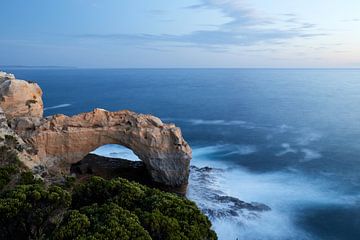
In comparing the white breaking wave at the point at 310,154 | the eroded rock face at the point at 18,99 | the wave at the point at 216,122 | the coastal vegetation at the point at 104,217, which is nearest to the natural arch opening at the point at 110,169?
the eroded rock face at the point at 18,99

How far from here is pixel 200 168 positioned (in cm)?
4384

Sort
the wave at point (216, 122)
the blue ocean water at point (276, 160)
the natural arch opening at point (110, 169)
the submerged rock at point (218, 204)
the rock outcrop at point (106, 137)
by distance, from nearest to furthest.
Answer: the blue ocean water at point (276, 160) < the submerged rock at point (218, 204) < the rock outcrop at point (106, 137) < the natural arch opening at point (110, 169) < the wave at point (216, 122)

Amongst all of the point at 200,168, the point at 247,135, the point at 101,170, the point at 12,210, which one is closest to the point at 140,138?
the point at 101,170

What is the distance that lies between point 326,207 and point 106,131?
823 inches

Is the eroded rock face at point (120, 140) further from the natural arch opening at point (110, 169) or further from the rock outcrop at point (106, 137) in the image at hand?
the natural arch opening at point (110, 169)

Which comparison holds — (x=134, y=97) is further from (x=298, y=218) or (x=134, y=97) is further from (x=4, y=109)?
(x=298, y=218)

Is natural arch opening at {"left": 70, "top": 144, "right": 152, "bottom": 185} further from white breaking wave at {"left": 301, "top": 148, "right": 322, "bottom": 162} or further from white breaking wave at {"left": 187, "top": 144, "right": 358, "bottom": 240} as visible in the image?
white breaking wave at {"left": 301, "top": 148, "right": 322, "bottom": 162}

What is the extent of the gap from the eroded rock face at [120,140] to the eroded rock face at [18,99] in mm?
3043

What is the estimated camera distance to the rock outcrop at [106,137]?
34906mm

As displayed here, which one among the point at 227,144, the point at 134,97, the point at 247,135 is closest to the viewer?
the point at 227,144

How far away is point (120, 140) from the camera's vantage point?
3597 cm

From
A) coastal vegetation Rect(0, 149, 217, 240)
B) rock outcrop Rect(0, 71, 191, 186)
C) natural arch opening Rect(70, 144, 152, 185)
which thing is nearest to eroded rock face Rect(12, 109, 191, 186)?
rock outcrop Rect(0, 71, 191, 186)

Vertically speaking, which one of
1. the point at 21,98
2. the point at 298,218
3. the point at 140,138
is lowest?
the point at 298,218

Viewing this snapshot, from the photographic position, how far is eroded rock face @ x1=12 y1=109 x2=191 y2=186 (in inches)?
1378
